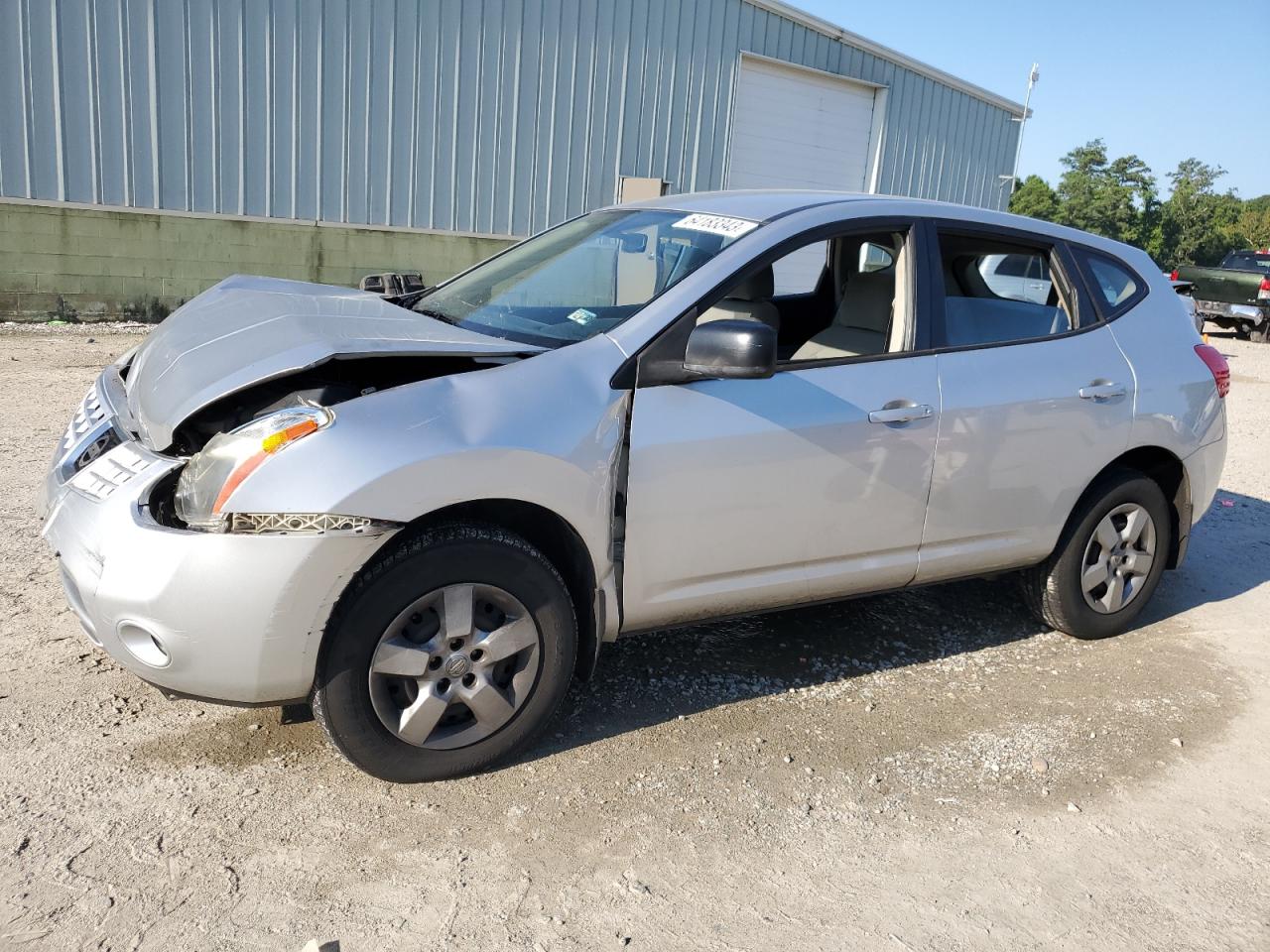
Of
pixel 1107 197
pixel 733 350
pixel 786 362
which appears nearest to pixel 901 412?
pixel 786 362

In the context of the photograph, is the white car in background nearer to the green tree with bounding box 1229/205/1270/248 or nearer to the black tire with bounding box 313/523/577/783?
the black tire with bounding box 313/523/577/783

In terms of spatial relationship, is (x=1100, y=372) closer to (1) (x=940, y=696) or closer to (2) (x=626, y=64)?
(1) (x=940, y=696)

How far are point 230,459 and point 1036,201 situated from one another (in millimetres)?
52717

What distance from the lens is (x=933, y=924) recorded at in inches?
104

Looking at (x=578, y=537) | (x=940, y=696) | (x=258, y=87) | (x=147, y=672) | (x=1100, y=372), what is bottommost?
(x=940, y=696)

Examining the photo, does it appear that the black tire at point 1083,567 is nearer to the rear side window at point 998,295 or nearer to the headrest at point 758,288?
the rear side window at point 998,295

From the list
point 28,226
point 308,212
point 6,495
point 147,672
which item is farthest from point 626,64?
point 147,672

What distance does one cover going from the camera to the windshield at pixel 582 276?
11.5 feet

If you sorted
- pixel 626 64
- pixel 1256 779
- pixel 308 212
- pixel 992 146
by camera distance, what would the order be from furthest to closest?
pixel 992 146 < pixel 626 64 < pixel 308 212 < pixel 1256 779

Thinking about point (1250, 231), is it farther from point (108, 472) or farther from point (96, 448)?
point (108, 472)

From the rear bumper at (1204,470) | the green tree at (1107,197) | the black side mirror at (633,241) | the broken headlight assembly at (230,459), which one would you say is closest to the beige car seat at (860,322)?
the black side mirror at (633,241)

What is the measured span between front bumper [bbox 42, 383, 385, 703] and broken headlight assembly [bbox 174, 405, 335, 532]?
71mm

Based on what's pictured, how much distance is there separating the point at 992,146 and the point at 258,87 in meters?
12.5

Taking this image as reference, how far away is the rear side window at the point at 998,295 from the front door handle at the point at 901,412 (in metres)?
0.31
